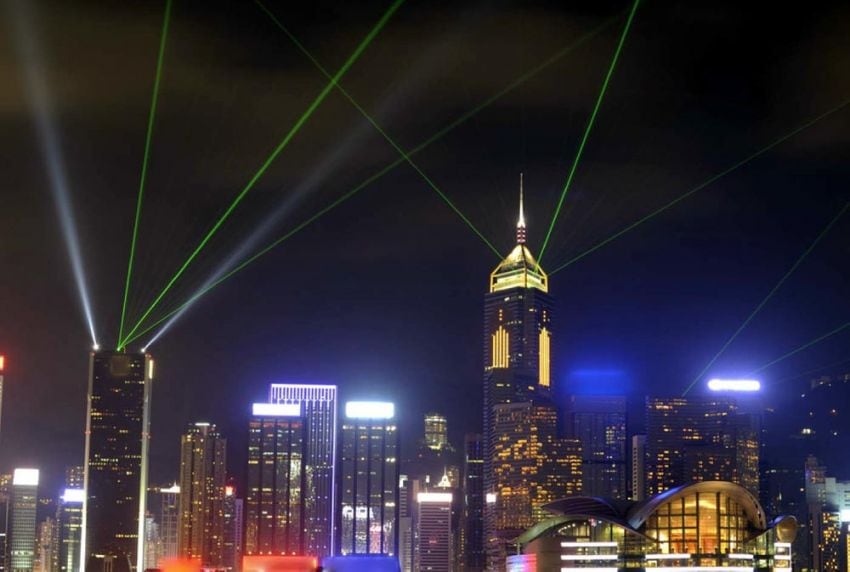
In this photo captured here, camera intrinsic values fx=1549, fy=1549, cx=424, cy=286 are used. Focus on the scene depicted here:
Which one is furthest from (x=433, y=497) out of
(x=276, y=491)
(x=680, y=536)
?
(x=680, y=536)

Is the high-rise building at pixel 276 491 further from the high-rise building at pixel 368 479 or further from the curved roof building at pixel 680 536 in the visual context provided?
the curved roof building at pixel 680 536

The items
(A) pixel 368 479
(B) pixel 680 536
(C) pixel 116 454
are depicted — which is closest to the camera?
(B) pixel 680 536

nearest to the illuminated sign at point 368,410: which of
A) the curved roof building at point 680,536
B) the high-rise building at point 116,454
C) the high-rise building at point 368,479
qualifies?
the high-rise building at point 368,479

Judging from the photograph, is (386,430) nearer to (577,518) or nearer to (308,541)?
(308,541)

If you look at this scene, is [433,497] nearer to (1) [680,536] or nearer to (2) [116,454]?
(2) [116,454]

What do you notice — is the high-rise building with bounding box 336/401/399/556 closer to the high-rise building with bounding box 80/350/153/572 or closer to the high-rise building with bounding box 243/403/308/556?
the high-rise building with bounding box 243/403/308/556
